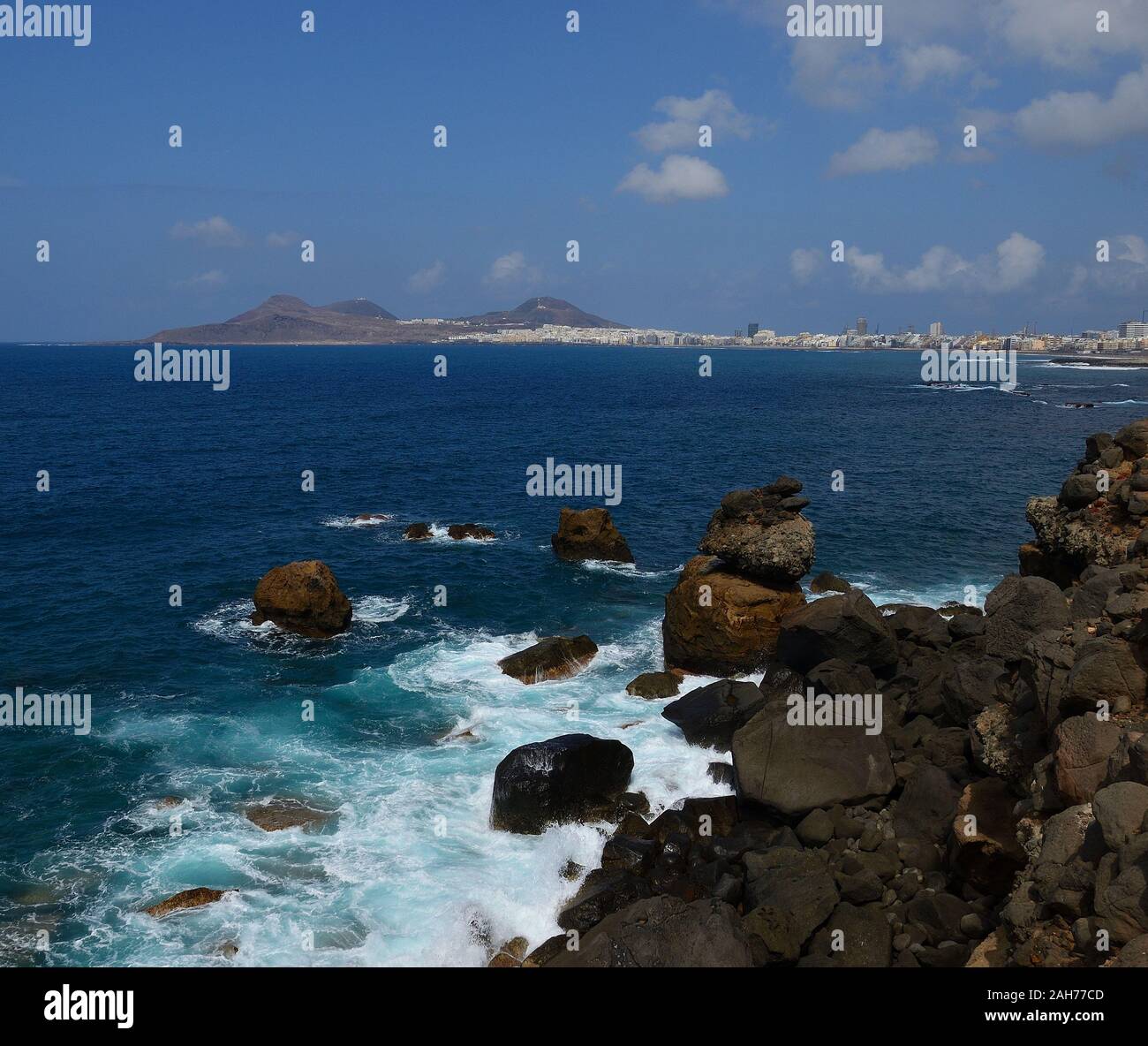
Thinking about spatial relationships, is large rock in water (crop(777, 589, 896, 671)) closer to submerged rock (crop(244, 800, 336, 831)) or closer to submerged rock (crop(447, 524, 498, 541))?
submerged rock (crop(244, 800, 336, 831))

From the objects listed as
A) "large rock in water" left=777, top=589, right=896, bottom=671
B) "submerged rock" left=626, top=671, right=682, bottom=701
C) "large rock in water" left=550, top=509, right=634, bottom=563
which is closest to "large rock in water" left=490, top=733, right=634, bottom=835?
"submerged rock" left=626, top=671, right=682, bottom=701

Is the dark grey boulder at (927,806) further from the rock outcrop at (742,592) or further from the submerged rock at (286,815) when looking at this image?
the submerged rock at (286,815)

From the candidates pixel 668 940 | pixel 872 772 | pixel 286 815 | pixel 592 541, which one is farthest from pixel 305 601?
pixel 668 940

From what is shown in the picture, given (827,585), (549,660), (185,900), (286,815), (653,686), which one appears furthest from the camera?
(827,585)

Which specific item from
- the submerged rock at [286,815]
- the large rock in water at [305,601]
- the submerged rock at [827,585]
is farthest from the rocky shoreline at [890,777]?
the large rock in water at [305,601]

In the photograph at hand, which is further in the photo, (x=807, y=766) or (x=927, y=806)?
(x=807, y=766)

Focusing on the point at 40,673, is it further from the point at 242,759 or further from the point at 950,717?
the point at 950,717

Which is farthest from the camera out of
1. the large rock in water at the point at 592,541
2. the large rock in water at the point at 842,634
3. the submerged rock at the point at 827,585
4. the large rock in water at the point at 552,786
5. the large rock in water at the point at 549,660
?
the large rock in water at the point at 592,541

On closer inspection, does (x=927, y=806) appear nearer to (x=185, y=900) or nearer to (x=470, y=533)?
(x=185, y=900)
